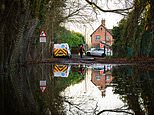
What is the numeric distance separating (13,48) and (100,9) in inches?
450

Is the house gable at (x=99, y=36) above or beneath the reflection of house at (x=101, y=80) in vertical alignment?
above

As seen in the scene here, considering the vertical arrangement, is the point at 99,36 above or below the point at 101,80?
above

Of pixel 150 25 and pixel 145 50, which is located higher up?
pixel 150 25

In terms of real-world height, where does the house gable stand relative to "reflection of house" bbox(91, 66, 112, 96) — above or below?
above

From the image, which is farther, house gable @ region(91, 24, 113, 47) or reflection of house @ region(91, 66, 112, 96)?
house gable @ region(91, 24, 113, 47)

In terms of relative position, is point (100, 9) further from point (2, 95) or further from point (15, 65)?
point (2, 95)

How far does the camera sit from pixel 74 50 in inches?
2938

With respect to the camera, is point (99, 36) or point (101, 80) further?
point (99, 36)

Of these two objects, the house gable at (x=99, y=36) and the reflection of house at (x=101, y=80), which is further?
the house gable at (x=99, y=36)

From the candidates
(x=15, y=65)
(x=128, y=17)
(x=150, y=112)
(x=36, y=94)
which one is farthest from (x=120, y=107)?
(x=128, y=17)

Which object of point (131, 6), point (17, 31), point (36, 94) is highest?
point (131, 6)

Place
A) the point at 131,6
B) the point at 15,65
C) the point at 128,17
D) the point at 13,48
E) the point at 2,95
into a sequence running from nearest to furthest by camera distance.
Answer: the point at 2,95
the point at 13,48
the point at 15,65
the point at 131,6
the point at 128,17

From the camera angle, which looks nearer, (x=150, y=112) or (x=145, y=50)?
(x=150, y=112)

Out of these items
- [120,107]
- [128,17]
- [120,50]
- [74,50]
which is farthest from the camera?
[74,50]
